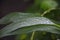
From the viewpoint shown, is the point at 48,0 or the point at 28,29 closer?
the point at 28,29

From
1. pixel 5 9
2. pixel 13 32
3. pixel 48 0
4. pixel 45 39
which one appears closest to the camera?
pixel 13 32

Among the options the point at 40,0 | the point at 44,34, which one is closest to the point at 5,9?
the point at 40,0

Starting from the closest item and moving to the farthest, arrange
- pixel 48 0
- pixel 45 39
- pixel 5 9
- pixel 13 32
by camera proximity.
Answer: pixel 13 32 → pixel 45 39 → pixel 48 0 → pixel 5 9

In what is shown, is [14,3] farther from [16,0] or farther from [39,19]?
[39,19]

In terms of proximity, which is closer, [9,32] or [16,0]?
[9,32]

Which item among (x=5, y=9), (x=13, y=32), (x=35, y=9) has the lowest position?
(x=13, y=32)

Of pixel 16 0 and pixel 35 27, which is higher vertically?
pixel 16 0

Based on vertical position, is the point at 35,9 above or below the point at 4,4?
below

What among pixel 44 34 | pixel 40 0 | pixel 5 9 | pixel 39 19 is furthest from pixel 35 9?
pixel 5 9

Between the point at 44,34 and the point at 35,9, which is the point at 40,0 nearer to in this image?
the point at 35,9
